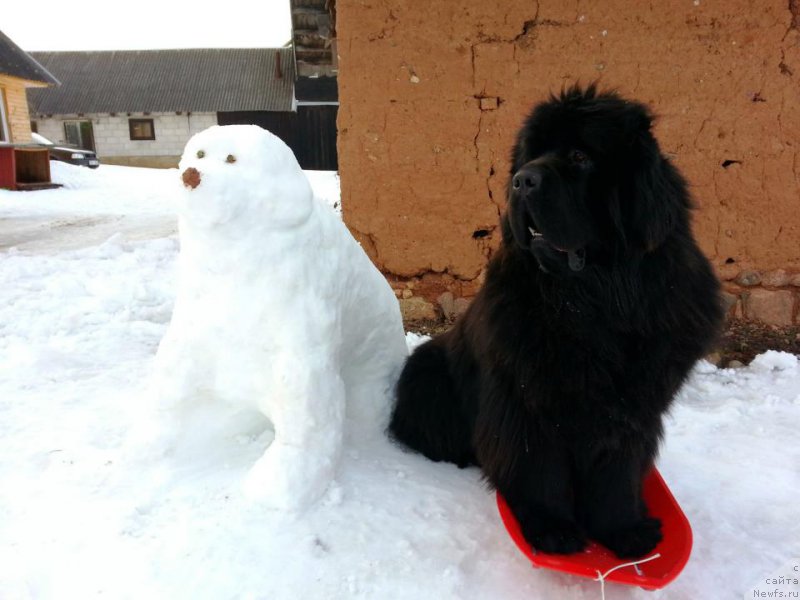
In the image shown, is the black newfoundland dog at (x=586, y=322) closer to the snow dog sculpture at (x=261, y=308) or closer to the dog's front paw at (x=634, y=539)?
the dog's front paw at (x=634, y=539)

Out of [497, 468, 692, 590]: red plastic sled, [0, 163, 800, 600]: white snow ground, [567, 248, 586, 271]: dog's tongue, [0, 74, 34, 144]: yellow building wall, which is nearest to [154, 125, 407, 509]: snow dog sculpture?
[0, 163, 800, 600]: white snow ground

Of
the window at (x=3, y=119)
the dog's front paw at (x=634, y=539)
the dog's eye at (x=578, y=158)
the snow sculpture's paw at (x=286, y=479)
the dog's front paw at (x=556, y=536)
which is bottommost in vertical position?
the dog's front paw at (x=634, y=539)

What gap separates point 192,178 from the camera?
1.68 m

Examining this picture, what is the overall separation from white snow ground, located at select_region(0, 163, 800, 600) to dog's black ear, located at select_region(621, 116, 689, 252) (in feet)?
3.46

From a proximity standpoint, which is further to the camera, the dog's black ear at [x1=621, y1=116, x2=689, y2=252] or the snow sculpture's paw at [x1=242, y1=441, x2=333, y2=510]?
the snow sculpture's paw at [x1=242, y1=441, x2=333, y2=510]

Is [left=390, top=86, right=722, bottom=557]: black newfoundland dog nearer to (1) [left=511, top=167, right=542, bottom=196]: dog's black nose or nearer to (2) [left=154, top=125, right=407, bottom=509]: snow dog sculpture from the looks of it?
(1) [left=511, top=167, right=542, bottom=196]: dog's black nose

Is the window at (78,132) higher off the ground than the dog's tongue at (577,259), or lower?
higher

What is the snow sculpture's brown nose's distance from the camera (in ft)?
5.49

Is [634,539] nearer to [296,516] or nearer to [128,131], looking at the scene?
[296,516]

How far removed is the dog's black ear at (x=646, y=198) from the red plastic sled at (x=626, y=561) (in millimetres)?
912

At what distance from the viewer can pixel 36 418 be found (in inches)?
91.0

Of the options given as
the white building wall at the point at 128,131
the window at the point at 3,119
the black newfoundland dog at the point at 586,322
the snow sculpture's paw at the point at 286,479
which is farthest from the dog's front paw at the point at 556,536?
the white building wall at the point at 128,131

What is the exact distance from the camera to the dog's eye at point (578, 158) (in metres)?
1.52

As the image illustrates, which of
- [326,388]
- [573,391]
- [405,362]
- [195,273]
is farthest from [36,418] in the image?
[573,391]
